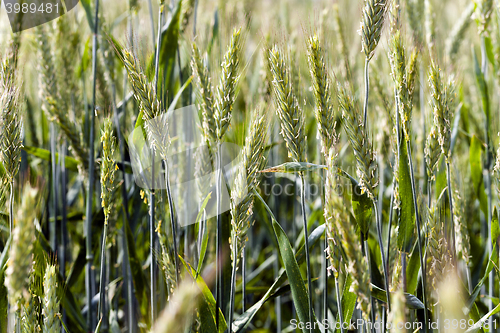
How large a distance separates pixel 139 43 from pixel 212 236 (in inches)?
25.4

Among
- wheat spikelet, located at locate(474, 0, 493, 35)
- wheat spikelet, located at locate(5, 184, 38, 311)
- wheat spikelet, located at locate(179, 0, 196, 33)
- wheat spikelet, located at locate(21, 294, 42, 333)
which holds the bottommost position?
wheat spikelet, located at locate(21, 294, 42, 333)

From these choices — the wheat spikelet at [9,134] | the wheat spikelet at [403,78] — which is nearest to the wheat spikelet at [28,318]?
the wheat spikelet at [9,134]

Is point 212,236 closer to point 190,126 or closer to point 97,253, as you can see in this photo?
point 190,126

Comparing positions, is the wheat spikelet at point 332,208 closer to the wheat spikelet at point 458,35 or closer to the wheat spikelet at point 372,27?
the wheat spikelet at point 372,27

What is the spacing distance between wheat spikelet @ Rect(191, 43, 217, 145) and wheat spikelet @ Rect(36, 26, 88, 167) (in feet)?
1.81

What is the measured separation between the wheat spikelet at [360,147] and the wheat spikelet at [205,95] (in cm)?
28

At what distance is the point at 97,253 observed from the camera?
4.42 ft

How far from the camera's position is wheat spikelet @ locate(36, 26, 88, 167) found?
1.15m

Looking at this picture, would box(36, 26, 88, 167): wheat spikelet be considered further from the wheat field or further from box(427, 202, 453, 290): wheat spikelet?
box(427, 202, 453, 290): wheat spikelet

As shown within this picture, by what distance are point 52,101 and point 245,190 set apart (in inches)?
31.7

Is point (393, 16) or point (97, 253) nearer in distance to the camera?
point (393, 16)

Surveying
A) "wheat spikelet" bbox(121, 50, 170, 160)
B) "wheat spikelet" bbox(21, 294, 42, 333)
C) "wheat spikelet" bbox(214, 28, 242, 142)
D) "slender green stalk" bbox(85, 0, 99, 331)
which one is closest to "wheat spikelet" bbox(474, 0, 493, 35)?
"wheat spikelet" bbox(214, 28, 242, 142)

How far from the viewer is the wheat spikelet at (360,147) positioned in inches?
27.7

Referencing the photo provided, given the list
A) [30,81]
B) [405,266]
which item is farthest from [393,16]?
[30,81]
